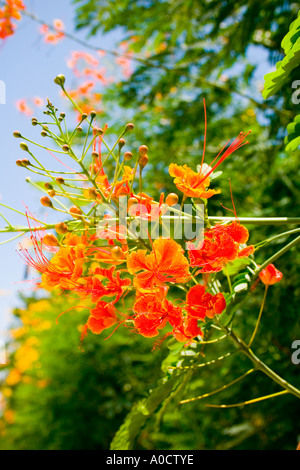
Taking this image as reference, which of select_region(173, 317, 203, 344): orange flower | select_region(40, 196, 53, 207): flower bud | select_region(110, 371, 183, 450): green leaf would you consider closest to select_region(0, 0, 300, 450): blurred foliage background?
select_region(110, 371, 183, 450): green leaf

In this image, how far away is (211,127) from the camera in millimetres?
3594

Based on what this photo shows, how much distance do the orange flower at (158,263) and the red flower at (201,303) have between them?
61 millimetres

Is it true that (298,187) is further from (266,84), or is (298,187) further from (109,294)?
(109,294)

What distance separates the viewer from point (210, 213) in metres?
2.35

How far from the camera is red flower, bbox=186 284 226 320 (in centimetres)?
117

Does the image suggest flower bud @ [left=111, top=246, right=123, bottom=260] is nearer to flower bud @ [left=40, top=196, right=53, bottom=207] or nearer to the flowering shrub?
the flowering shrub

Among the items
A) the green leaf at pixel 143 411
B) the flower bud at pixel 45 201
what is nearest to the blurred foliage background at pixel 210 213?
the green leaf at pixel 143 411

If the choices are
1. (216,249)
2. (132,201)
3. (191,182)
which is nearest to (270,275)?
(216,249)

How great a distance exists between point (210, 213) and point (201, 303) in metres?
1.24

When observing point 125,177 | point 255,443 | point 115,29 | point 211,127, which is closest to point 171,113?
point 211,127

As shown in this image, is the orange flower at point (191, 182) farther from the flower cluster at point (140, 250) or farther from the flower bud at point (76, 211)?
the flower bud at point (76, 211)

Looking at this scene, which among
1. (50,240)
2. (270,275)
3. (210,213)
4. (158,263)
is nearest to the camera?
(158,263)

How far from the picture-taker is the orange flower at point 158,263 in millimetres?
1110

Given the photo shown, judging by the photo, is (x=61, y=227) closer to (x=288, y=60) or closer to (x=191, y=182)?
(x=191, y=182)
